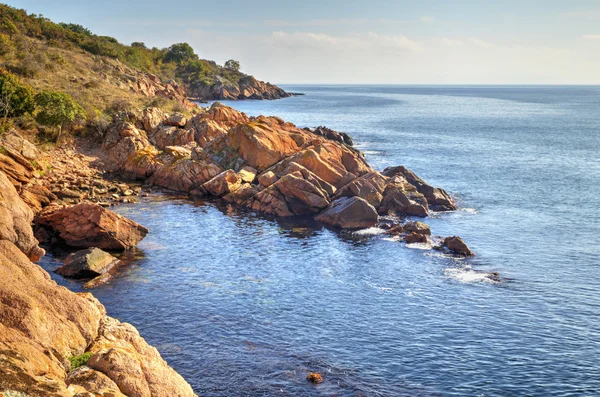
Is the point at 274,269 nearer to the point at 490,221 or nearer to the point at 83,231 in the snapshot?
the point at 83,231

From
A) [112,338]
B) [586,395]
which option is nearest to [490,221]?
[586,395]

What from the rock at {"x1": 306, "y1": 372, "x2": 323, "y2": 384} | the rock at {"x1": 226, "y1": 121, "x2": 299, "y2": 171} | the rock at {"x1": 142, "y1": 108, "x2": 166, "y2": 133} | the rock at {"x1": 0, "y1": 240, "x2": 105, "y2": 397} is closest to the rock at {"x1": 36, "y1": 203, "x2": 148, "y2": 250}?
the rock at {"x1": 0, "y1": 240, "x2": 105, "y2": 397}

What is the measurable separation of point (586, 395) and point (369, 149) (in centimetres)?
10584

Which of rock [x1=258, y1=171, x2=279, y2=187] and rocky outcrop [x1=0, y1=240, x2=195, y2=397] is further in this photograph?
rock [x1=258, y1=171, x2=279, y2=187]

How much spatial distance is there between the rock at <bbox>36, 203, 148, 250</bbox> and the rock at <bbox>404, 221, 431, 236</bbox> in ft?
108

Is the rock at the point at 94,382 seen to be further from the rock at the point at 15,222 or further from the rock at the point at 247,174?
the rock at the point at 247,174

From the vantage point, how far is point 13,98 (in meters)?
85.4

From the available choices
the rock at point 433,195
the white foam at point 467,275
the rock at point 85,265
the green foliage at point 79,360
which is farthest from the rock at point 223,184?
the green foliage at point 79,360

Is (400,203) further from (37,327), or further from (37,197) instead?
(37,327)

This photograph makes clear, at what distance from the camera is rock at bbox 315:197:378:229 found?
70.9 metres

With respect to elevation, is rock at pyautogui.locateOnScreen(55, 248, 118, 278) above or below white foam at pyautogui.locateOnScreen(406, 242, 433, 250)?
above

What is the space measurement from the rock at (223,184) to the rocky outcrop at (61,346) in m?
54.5

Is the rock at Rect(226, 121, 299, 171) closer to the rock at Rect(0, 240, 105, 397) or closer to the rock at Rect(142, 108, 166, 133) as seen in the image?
the rock at Rect(142, 108, 166, 133)

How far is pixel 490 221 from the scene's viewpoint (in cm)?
7438
